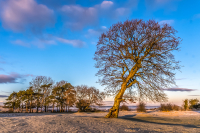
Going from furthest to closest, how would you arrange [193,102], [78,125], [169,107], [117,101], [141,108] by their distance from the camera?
[193,102] < [169,107] < [141,108] < [117,101] < [78,125]

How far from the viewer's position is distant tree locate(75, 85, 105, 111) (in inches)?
1303

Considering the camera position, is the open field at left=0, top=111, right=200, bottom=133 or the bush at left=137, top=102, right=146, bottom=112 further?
the bush at left=137, top=102, right=146, bottom=112

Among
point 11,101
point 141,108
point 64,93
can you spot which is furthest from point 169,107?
point 11,101

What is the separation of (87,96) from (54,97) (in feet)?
25.2

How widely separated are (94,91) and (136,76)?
21.9 meters

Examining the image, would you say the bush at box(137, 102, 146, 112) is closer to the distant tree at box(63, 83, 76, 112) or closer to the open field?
the distant tree at box(63, 83, 76, 112)

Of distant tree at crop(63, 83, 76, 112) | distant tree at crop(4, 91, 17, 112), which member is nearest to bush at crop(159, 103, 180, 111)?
distant tree at crop(63, 83, 76, 112)

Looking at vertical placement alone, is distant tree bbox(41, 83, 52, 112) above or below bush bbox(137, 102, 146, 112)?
above

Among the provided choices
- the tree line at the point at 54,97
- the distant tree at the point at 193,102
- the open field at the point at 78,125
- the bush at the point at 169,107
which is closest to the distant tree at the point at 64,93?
the tree line at the point at 54,97

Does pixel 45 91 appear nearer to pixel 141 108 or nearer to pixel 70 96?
pixel 70 96

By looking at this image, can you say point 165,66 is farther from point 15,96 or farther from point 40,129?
point 15,96

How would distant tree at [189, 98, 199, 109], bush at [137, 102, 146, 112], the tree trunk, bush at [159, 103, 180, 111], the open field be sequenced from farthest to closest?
distant tree at [189, 98, 199, 109] → bush at [159, 103, 180, 111] → bush at [137, 102, 146, 112] → the tree trunk → the open field

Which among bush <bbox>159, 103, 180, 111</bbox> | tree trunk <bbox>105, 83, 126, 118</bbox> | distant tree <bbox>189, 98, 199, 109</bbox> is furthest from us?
distant tree <bbox>189, 98, 199, 109</bbox>

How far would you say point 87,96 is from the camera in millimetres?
33688
